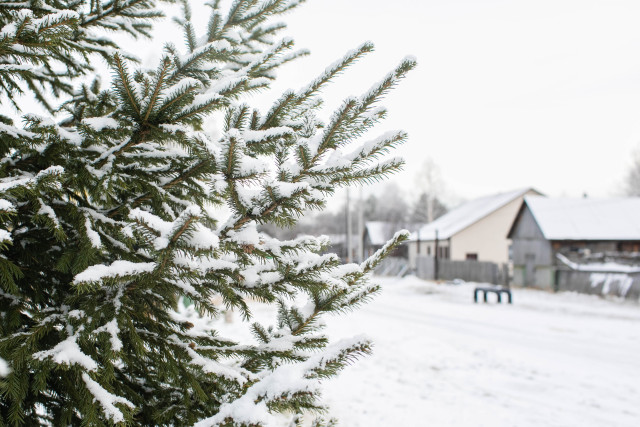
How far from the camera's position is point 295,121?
1.83 meters

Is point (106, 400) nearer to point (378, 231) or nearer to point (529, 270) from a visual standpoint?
point (529, 270)

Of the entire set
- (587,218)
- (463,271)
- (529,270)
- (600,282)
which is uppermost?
(587,218)

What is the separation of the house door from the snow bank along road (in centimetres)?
780

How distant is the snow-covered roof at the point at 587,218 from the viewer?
20.2 metres

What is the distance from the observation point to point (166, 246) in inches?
41.4

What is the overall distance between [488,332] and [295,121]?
10222mm

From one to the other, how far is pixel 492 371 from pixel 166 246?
7.42 m

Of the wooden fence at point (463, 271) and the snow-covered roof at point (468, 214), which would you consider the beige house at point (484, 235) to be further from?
the wooden fence at point (463, 271)

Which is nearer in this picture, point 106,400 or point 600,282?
point 106,400

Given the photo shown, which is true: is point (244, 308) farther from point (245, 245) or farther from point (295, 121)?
point (295, 121)

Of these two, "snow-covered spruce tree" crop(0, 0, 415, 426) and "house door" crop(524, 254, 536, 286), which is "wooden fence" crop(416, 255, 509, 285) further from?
"snow-covered spruce tree" crop(0, 0, 415, 426)

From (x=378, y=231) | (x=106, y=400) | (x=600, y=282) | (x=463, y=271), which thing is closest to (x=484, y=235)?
(x=463, y=271)

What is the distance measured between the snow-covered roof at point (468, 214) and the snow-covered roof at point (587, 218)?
6.70m

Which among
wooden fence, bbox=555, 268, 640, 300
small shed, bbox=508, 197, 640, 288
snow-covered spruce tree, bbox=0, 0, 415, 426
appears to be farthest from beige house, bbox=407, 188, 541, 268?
snow-covered spruce tree, bbox=0, 0, 415, 426
